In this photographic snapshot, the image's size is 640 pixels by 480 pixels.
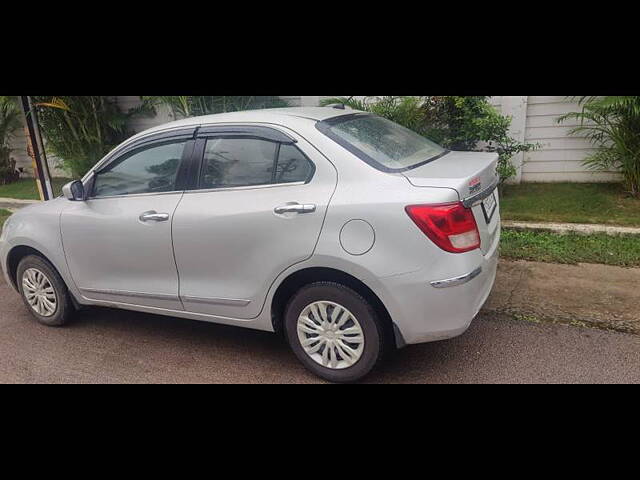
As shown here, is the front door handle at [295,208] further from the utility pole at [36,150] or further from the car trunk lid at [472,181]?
the utility pole at [36,150]

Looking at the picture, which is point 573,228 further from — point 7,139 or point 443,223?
point 7,139

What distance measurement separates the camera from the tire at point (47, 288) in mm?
4379

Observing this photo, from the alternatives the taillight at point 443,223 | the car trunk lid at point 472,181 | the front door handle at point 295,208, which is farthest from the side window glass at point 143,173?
the taillight at point 443,223

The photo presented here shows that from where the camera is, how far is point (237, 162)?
3537mm

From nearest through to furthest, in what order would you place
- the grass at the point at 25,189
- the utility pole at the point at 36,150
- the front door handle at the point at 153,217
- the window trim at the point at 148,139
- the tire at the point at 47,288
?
the front door handle at the point at 153,217 < the window trim at the point at 148,139 < the tire at the point at 47,288 < the utility pole at the point at 36,150 < the grass at the point at 25,189

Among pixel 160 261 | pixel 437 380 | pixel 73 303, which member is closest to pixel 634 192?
pixel 437 380

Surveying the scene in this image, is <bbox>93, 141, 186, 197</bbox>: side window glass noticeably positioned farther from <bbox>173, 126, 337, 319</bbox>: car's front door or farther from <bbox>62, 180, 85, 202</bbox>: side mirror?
<bbox>173, 126, 337, 319</bbox>: car's front door

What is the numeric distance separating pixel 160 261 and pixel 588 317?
10.7ft

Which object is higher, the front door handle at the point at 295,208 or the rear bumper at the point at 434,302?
the front door handle at the point at 295,208

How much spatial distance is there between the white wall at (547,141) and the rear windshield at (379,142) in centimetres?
382

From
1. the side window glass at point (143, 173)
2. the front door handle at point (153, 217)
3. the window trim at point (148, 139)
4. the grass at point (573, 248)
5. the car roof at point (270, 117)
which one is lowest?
the grass at point (573, 248)

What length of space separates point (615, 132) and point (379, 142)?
14.6ft

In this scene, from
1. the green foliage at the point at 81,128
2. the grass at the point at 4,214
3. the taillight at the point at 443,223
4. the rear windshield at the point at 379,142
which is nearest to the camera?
the taillight at the point at 443,223

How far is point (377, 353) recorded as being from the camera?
315cm
